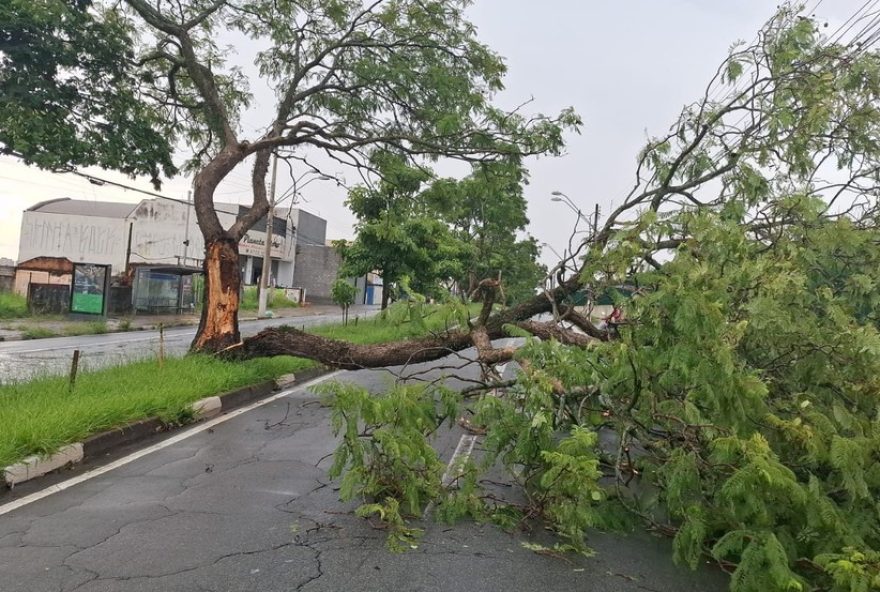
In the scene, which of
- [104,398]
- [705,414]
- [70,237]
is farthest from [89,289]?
[705,414]

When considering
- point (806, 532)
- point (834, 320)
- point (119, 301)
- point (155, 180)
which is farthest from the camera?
point (119, 301)

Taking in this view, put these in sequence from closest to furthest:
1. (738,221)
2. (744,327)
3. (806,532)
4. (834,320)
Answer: (806,532)
(744,327)
(834,320)
(738,221)

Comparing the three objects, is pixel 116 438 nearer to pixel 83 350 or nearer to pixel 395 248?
pixel 83 350

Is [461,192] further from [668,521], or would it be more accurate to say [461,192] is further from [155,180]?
[668,521]

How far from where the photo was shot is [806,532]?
143 inches

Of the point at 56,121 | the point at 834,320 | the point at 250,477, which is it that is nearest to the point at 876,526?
the point at 834,320

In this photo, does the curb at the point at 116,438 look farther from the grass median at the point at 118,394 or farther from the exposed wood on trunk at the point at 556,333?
the exposed wood on trunk at the point at 556,333

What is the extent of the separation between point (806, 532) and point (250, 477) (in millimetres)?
3950

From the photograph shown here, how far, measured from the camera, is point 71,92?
9648 millimetres

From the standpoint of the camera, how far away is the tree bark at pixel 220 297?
9992 mm

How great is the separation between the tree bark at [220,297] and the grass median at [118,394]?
1.67ft

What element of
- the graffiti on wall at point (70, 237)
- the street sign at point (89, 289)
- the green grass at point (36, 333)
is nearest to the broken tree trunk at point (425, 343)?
the green grass at point (36, 333)

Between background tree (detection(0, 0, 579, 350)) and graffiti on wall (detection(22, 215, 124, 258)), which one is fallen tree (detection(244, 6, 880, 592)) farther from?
graffiti on wall (detection(22, 215, 124, 258))

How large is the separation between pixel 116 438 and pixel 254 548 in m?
3.00
